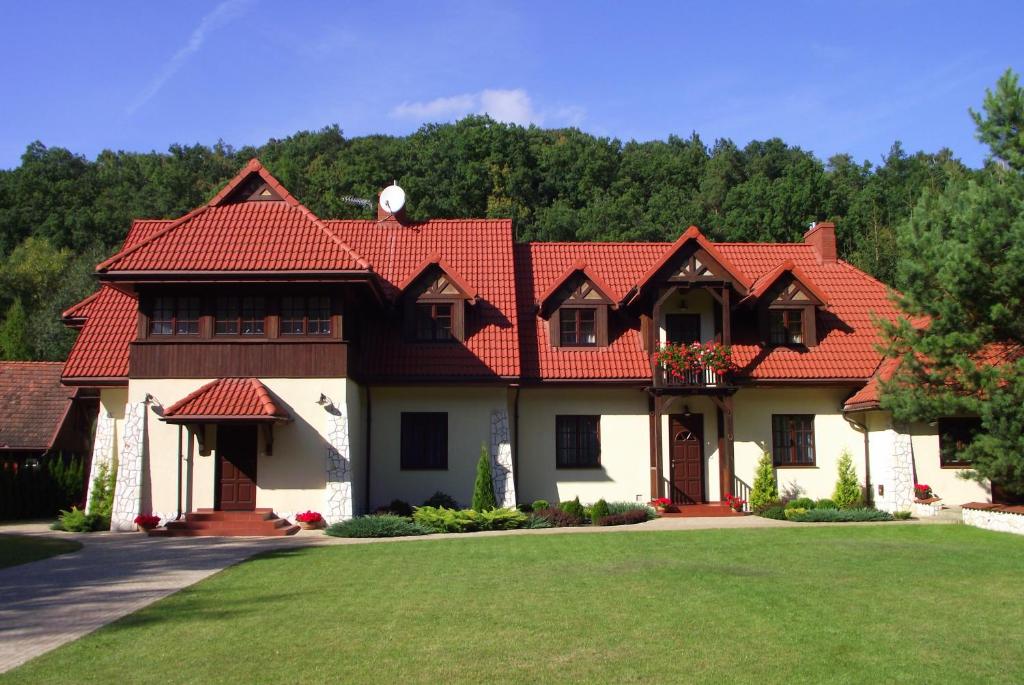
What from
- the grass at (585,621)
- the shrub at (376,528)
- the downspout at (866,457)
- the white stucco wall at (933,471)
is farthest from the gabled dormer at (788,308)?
the shrub at (376,528)

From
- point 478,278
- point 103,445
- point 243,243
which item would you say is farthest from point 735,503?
point 103,445

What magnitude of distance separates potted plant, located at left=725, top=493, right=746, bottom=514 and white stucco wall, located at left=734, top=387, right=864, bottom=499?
29.6 inches

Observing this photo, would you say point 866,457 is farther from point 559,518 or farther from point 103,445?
point 103,445

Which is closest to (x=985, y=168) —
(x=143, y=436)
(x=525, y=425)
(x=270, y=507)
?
(x=525, y=425)

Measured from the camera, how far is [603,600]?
38.1 ft

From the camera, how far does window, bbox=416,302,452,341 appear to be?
82.0ft

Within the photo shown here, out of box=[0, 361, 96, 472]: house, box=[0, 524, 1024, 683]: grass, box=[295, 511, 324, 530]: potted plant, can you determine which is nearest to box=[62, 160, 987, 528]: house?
box=[295, 511, 324, 530]: potted plant

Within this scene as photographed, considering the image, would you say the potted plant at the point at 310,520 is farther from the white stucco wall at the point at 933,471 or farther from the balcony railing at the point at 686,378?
the white stucco wall at the point at 933,471

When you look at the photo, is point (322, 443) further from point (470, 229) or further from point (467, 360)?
point (470, 229)

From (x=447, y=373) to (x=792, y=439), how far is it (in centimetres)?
937

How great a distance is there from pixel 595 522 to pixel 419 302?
24.1 feet

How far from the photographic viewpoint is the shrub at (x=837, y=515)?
856 inches

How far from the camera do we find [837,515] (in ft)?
71.3

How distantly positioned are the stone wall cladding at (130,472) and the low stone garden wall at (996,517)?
18343 millimetres
